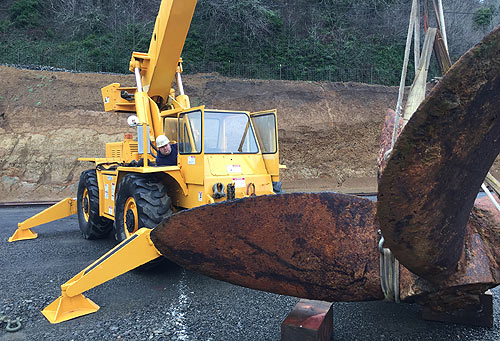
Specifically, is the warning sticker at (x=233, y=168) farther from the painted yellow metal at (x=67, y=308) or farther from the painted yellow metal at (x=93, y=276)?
the painted yellow metal at (x=67, y=308)

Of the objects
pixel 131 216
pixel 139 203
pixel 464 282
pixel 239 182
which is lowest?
pixel 131 216

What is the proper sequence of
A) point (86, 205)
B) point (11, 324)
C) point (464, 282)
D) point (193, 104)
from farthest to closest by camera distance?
1. point (193, 104)
2. point (86, 205)
3. point (11, 324)
4. point (464, 282)

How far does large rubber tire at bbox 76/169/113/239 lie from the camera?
22.3 feet

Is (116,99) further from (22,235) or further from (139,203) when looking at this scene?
(22,235)

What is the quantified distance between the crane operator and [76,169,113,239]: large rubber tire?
2087mm

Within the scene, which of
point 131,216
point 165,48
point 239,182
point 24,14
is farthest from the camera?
point 24,14

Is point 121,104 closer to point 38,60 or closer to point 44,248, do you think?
point 44,248

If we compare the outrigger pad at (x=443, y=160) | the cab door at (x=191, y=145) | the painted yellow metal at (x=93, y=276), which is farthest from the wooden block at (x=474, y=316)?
the cab door at (x=191, y=145)

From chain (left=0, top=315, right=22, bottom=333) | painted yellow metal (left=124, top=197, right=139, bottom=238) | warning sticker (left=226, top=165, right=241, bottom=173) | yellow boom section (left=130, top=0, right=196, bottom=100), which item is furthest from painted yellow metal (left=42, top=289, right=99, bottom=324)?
yellow boom section (left=130, top=0, right=196, bottom=100)

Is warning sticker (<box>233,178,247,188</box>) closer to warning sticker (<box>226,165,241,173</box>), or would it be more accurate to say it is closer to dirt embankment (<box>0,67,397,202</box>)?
warning sticker (<box>226,165,241,173</box>)

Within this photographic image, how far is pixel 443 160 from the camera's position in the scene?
132 centimetres

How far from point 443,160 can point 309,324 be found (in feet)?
5.96

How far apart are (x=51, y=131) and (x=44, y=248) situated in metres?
10.3

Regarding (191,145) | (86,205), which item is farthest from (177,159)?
(86,205)
